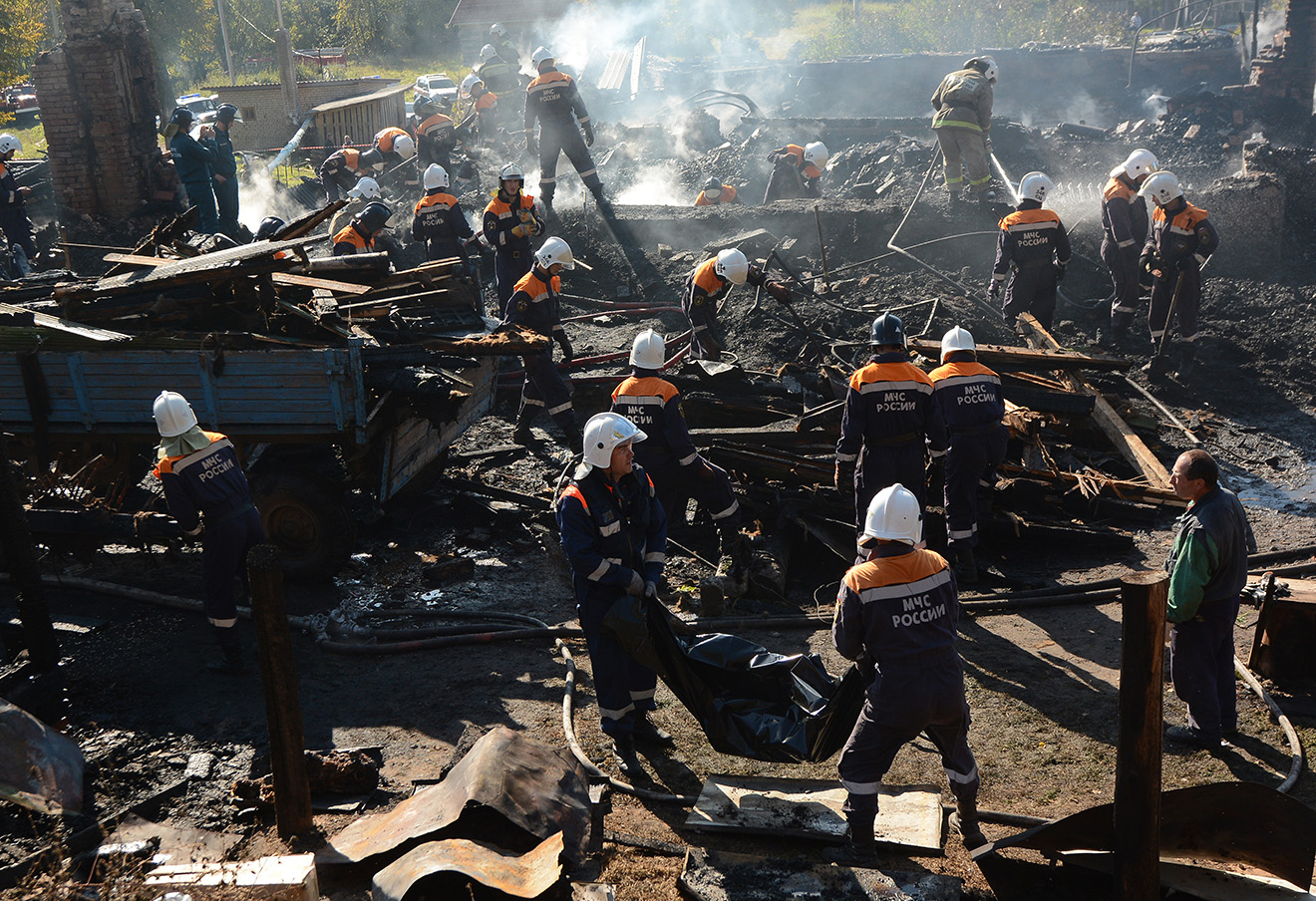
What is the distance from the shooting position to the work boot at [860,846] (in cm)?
447

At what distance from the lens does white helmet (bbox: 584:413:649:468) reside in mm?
5238

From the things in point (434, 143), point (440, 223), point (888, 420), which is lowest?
point (888, 420)

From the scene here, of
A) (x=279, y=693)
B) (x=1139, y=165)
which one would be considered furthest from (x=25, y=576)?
(x=1139, y=165)

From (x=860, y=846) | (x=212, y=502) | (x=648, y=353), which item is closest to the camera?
(x=860, y=846)

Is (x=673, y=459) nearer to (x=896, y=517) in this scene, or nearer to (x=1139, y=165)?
(x=896, y=517)

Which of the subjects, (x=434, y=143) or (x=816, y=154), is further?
(x=434, y=143)

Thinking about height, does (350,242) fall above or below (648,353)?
above

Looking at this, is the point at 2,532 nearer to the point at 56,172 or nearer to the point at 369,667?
the point at 369,667

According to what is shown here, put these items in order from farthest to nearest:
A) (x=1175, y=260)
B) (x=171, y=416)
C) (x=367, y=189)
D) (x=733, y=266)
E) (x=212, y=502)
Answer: (x=367, y=189) → (x=1175, y=260) → (x=733, y=266) → (x=212, y=502) → (x=171, y=416)

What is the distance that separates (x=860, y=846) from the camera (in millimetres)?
4492

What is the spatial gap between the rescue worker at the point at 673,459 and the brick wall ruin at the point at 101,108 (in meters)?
11.3

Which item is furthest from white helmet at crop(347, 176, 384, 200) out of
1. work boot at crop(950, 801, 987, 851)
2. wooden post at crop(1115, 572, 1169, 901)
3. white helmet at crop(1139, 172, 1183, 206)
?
wooden post at crop(1115, 572, 1169, 901)

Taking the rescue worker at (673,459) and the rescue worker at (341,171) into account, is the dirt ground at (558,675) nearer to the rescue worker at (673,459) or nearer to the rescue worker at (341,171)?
the rescue worker at (673,459)

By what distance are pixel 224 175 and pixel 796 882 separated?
1430cm
